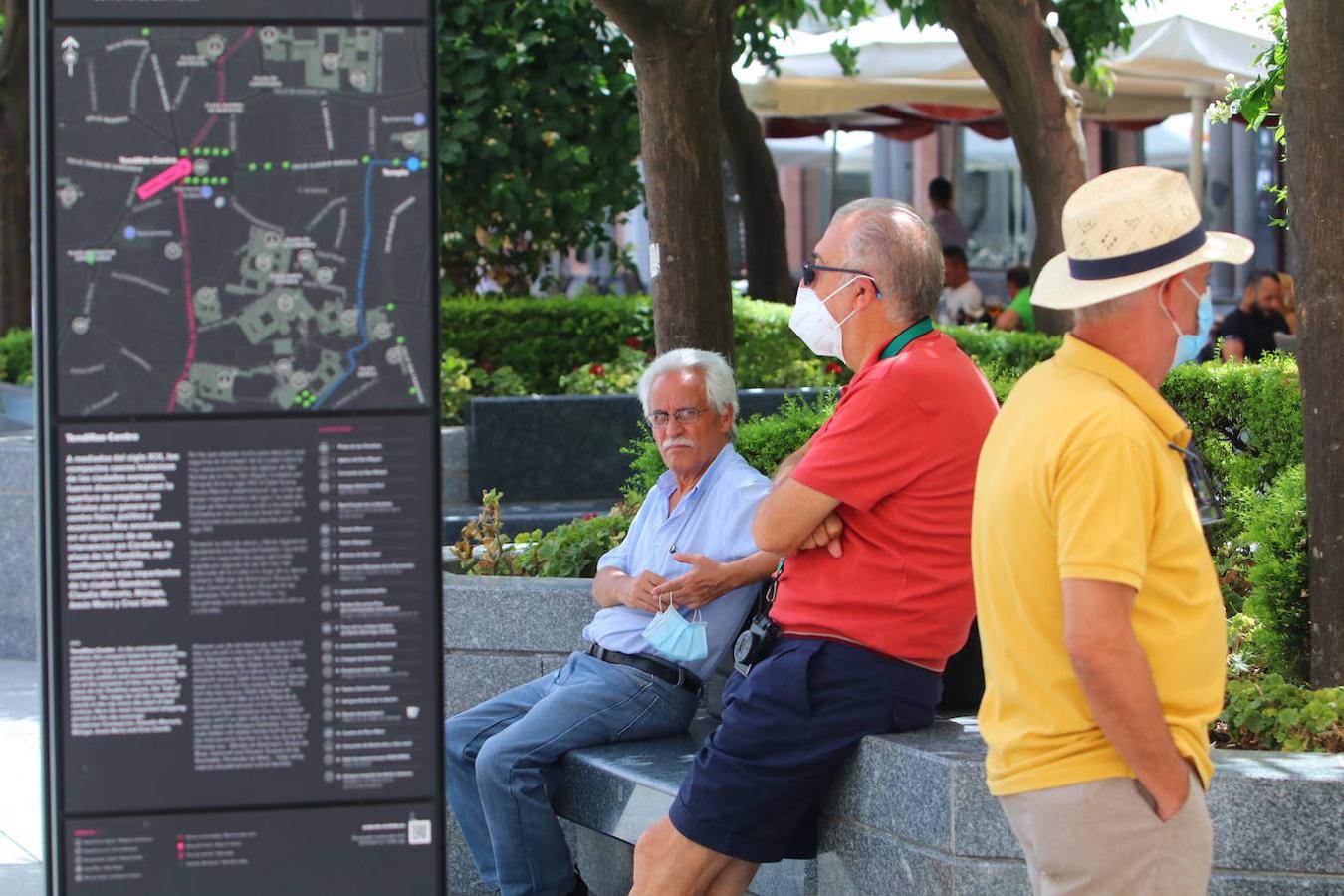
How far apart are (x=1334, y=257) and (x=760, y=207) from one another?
9.49m

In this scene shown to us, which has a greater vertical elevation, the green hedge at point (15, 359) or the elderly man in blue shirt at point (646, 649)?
the green hedge at point (15, 359)

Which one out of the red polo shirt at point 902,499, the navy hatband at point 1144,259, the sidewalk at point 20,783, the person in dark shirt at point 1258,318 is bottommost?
the sidewalk at point 20,783

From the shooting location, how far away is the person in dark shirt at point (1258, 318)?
39.4 ft

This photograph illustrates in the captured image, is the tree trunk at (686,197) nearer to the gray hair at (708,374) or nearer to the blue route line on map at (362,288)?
the gray hair at (708,374)

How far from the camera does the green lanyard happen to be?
13.1ft

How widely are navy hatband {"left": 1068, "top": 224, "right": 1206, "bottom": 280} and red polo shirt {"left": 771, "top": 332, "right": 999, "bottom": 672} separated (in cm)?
89

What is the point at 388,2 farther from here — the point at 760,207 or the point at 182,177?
the point at 760,207

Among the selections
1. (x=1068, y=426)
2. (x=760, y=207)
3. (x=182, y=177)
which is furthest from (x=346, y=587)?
(x=760, y=207)

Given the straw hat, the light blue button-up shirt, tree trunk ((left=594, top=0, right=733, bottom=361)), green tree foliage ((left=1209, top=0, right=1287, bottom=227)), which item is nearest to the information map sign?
the straw hat

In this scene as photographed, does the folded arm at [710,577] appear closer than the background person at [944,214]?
Yes

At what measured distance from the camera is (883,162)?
26.8 m

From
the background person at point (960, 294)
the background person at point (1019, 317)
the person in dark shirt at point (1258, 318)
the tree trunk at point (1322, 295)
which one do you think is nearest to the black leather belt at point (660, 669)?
the tree trunk at point (1322, 295)

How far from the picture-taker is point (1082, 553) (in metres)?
2.78

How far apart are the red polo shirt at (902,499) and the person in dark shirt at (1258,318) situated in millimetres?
8527
